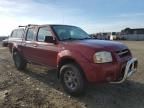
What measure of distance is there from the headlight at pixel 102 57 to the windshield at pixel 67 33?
162cm

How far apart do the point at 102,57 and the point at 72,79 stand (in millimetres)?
1053

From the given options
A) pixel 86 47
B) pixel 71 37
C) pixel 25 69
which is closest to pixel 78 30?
pixel 71 37

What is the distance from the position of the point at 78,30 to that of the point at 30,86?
2.44 meters

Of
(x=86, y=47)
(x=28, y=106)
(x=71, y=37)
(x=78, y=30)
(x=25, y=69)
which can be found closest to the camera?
(x=28, y=106)

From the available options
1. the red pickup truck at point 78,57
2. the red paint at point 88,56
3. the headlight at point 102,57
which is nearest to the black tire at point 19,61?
the red pickup truck at point 78,57

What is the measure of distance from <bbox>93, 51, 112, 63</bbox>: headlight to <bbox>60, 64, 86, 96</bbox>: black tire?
1.90 feet

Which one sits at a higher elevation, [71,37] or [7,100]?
[71,37]

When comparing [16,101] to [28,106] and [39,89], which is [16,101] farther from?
[39,89]

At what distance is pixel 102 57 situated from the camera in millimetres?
5602

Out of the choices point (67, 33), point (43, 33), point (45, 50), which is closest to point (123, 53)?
point (67, 33)

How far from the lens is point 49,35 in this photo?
282 inches

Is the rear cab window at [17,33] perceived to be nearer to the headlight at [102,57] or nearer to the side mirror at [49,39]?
the side mirror at [49,39]

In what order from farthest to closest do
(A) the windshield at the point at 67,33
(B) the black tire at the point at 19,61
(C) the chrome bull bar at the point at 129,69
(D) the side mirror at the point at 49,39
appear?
(B) the black tire at the point at 19,61
(A) the windshield at the point at 67,33
(D) the side mirror at the point at 49,39
(C) the chrome bull bar at the point at 129,69

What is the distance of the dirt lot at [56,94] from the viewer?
5543 mm
